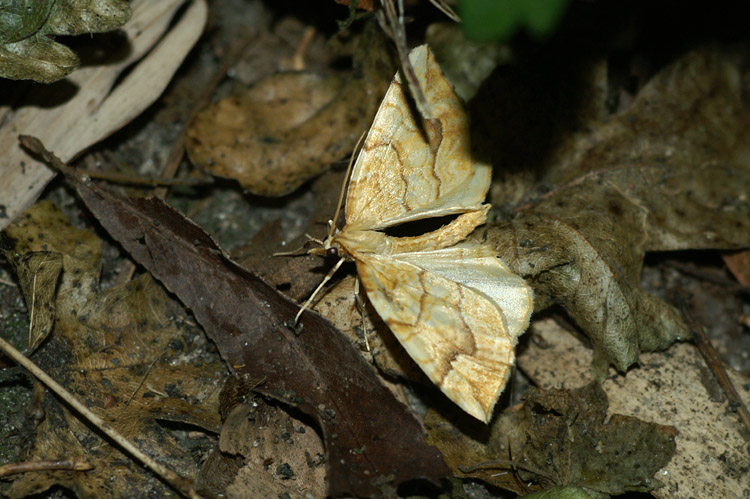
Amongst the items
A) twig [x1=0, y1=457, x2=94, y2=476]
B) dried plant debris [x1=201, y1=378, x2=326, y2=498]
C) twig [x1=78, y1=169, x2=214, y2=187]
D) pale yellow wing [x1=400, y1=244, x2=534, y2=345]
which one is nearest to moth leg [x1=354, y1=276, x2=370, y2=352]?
pale yellow wing [x1=400, y1=244, x2=534, y2=345]

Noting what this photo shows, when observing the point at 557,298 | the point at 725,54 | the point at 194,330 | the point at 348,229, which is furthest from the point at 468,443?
the point at 725,54

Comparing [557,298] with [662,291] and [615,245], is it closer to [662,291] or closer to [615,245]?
[615,245]

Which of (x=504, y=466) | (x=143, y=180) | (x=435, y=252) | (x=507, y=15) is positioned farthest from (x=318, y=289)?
(x=507, y=15)

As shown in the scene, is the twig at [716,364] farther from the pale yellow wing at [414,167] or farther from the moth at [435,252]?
the pale yellow wing at [414,167]

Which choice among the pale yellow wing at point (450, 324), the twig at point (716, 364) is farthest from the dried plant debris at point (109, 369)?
the twig at point (716, 364)

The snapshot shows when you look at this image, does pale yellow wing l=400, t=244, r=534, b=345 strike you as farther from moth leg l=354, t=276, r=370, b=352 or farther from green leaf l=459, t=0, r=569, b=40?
green leaf l=459, t=0, r=569, b=40

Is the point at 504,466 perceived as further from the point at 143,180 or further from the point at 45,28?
the point at 45,28
